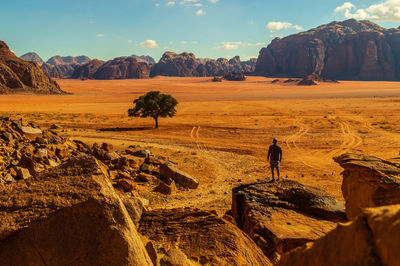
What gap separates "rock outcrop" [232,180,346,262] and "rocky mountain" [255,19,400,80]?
156456mm

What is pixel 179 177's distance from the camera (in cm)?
1391

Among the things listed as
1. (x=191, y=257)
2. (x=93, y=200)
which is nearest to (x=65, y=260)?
(x=93, y=200)

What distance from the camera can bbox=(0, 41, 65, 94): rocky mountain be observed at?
89.8 meters

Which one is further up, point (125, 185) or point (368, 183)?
point (368, 183)

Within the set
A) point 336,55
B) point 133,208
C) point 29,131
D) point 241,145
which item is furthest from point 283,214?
point 336,55

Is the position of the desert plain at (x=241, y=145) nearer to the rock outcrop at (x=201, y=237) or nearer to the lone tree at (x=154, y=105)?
the lone tree at (x=154, y=105)

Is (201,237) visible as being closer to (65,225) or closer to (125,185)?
(65,225)

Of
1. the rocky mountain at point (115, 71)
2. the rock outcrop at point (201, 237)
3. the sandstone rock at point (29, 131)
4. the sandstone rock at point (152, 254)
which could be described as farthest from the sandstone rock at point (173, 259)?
the rocky mountain at point (115, 71)

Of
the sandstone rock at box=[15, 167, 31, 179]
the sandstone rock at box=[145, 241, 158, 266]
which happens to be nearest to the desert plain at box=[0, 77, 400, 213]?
the sandstone rock at box=[15, 167, 31, 179]

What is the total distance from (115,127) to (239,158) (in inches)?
703

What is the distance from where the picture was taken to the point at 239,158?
2000cm

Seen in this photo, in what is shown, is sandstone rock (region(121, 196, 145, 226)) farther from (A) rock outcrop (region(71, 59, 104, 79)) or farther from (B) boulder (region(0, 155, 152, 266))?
(A) rock outcrop (region(71, 59, 104, 79))

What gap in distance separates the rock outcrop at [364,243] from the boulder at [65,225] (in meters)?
2.27

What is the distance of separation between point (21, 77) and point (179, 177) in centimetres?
10125
